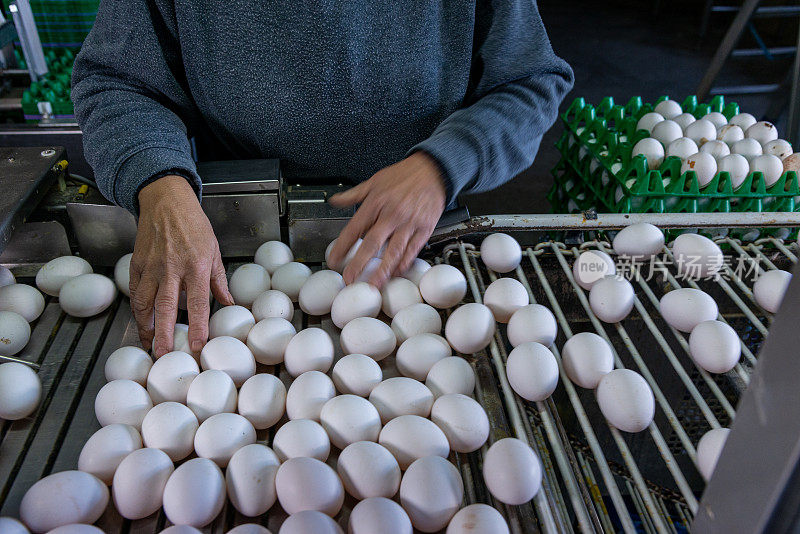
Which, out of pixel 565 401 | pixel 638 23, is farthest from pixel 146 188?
pixel 638 23

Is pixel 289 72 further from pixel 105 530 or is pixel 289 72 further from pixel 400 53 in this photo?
pixel 105 530

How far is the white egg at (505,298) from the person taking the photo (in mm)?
1062

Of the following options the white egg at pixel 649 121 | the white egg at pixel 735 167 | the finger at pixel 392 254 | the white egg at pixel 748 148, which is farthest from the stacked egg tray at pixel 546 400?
the white egg at pixel 649 121

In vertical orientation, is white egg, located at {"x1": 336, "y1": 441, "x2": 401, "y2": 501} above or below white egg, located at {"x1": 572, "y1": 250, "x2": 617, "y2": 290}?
above

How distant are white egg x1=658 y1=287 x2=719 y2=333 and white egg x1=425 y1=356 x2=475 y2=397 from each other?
429 millimetres

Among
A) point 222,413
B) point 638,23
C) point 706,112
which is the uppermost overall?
point 222,413

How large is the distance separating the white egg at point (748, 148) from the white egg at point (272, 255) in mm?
1336

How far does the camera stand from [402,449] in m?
0.81

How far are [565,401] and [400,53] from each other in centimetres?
89

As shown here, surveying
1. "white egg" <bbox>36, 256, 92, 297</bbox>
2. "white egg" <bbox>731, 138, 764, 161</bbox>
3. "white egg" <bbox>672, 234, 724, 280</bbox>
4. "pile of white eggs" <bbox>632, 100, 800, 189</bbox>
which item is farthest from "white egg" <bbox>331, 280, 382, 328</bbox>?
"white egg" <bbox>731, 138, 764, 161</bbox>

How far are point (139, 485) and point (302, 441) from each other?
0.20 metres

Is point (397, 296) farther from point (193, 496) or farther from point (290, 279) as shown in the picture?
point (193, 496)

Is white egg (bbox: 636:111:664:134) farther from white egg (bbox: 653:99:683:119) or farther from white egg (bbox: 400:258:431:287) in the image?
white egg (bbox: 400:258:431:287)

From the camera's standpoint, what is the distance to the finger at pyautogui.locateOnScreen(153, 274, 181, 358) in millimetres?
949
